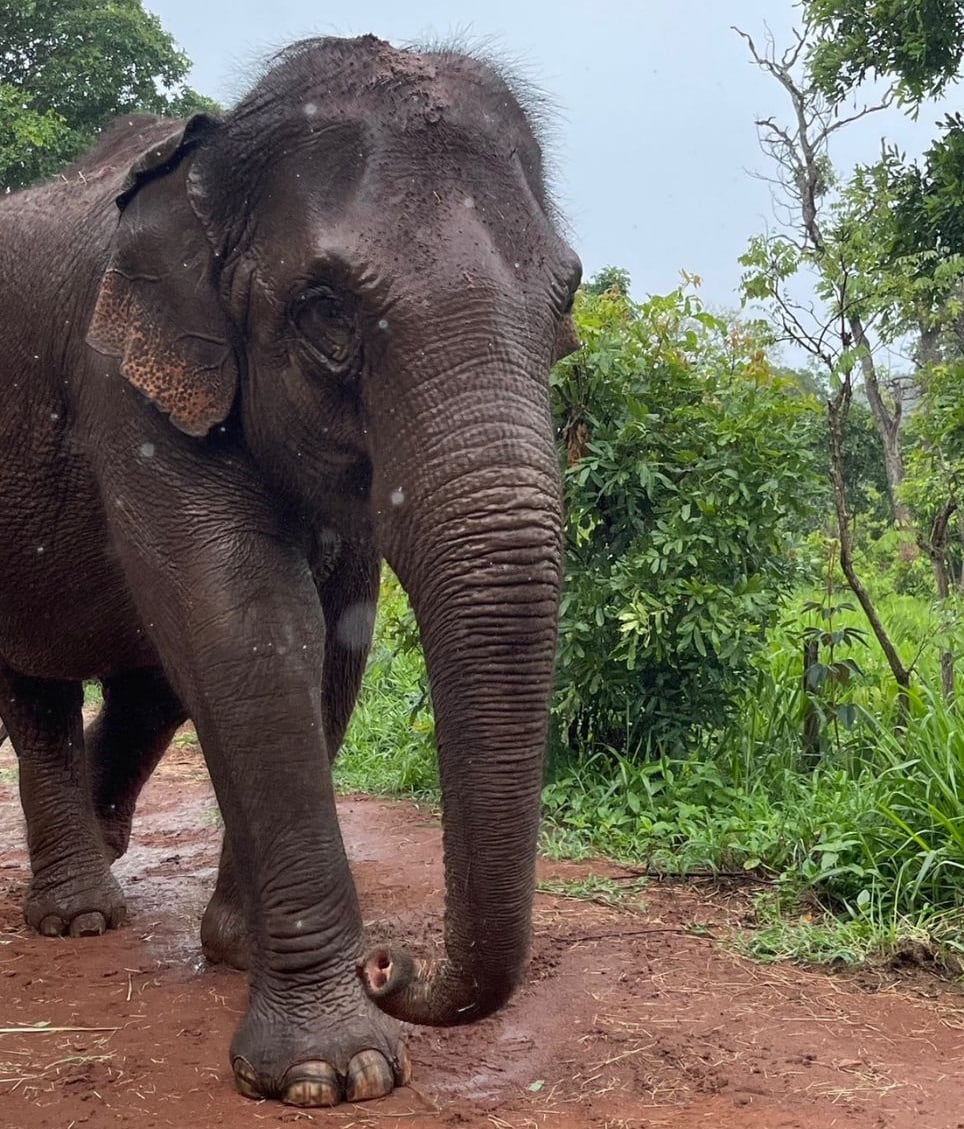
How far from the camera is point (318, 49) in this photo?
326 cm

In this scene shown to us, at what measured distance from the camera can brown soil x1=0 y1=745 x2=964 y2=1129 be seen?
3002mm

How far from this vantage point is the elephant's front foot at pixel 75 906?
4586 mm

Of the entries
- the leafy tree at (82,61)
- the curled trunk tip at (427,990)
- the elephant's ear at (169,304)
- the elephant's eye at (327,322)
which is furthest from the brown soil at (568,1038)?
the leafy tree at (82,61)

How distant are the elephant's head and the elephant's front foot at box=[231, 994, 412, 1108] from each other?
1.52 feet

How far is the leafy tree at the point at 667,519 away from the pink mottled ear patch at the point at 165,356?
9.51 feet

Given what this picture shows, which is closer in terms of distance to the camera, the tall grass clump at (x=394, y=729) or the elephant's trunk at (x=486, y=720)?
the elephant's trunk at (x=486, y=720)

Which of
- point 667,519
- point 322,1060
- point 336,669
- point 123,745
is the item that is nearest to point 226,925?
point 336,669

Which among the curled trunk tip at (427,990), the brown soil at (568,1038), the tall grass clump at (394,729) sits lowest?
the brown soil at (568,1038)

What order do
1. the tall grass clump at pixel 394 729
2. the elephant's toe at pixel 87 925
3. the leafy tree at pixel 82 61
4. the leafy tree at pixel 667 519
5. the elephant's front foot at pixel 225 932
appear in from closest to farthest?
1. the elephant's front foot at pixel 225 932
2. the elephant's toe at pixel 87 925
3. the leafy tree at pixel 667 519
4. the tall grass clump at pixel 394 729
5. the leafy tree at pixel 82 61

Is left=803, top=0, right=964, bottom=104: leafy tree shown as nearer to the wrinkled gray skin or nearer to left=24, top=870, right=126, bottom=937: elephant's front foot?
the wrinkled gray skin

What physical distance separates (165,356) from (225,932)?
1859mm

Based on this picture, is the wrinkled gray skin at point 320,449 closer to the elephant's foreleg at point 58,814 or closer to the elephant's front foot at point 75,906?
the elephant's foreleg at point 58,814

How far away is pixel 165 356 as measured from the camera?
10.7 ft

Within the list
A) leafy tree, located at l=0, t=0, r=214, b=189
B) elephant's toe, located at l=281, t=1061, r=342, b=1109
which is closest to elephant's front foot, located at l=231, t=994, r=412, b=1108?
elephant's toe, located at l=281, t=1061, r=342, b=1109
